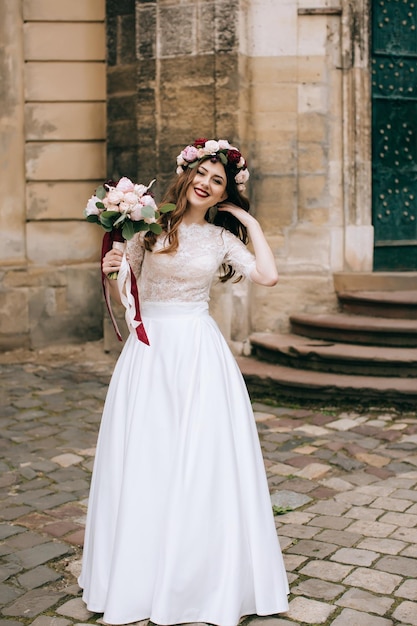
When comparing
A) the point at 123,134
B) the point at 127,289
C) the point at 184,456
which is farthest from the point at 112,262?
the point at 123,134

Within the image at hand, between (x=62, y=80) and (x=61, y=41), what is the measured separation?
0.37 metres

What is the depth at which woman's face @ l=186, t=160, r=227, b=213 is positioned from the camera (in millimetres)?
3656

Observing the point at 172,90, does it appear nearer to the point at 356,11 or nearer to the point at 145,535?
the point at 356,11

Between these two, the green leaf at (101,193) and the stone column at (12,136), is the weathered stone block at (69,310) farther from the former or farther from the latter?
the green leaf at (101,193)

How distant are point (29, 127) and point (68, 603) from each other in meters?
6.14

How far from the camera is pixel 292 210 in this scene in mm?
8164

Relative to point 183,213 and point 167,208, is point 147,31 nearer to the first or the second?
point 183,213

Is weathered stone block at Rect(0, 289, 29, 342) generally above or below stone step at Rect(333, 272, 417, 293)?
below

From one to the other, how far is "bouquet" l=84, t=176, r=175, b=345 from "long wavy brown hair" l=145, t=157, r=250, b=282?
10cm

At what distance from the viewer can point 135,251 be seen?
12.1ft

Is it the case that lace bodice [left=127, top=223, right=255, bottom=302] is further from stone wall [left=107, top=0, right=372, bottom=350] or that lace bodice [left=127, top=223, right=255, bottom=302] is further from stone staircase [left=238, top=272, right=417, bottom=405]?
stone wall [left=107, top=0, right=372, bottom=350]

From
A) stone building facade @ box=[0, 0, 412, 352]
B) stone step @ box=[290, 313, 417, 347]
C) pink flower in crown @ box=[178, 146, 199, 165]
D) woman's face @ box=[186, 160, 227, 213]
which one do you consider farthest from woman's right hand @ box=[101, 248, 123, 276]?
stone building facade @ box=[0, 0, 412, 352]

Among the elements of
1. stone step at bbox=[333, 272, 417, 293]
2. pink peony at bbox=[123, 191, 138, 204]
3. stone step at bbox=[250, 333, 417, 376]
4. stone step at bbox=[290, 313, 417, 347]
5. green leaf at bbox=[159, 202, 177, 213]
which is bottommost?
stone step at bbox=[250, 333, 417, 376]

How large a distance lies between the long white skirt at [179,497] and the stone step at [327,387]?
3.34m
